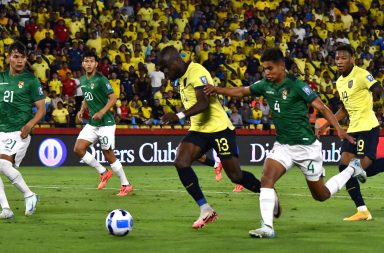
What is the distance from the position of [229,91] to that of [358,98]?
2.36 meters

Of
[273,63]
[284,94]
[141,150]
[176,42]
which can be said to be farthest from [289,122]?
[176,42]

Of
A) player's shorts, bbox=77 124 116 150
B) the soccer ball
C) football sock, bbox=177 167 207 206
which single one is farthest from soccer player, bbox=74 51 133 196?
the soccer ball

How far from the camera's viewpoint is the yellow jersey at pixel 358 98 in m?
12.7

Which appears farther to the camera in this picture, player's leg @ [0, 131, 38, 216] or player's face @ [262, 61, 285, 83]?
player's leg @ [0, 131, 38, 216]

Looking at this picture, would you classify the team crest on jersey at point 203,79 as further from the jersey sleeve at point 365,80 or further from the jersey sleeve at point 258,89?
the jersey sleeve at point 365,80

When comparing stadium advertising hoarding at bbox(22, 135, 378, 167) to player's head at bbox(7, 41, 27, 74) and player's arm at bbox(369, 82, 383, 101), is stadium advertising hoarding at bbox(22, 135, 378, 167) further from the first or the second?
player's arm at bbox(369, 82, 383, 101)

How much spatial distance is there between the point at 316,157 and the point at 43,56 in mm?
17081

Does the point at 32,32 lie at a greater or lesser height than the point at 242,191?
greater

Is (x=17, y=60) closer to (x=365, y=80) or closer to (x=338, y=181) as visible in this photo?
(x=338, y=181)

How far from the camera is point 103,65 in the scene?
27453mm

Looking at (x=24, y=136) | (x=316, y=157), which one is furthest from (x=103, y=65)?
(x=316, y=157)

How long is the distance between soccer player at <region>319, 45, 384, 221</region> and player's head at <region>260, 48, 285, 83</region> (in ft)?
7.01

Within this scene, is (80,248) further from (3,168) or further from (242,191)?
(242,191)

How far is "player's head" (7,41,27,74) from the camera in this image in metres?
12.4
